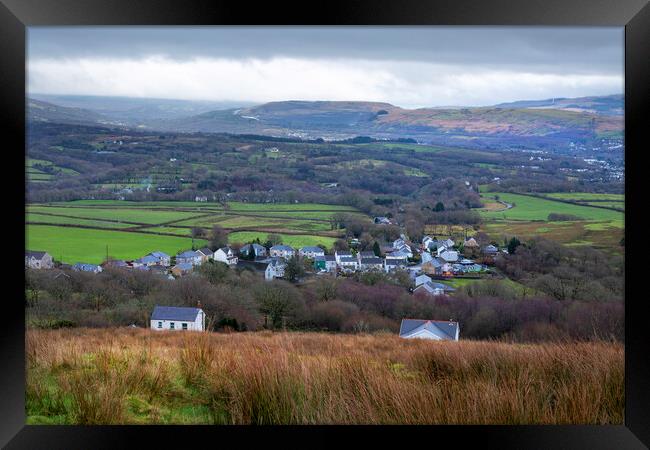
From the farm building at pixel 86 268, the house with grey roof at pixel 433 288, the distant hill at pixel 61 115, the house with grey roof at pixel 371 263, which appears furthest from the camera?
the distant hill at pixel 61 115

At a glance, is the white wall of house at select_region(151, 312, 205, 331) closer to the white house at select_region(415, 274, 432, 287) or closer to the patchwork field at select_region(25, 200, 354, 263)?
the white house at select_region(415, 274, 432, 287)

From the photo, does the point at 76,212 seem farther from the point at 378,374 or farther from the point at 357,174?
the point at 378,374

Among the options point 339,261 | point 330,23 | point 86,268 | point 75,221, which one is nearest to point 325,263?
point 339,261

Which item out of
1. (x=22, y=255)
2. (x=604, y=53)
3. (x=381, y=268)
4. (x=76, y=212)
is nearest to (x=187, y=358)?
(x=22, y=255)

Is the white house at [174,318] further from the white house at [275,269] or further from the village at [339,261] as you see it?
the white house at [275,269]

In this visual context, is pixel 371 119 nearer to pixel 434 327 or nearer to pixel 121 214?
pixel 121 214

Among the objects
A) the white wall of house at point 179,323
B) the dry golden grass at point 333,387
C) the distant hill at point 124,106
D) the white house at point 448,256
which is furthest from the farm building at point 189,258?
the dry golden grass at point 333,387
